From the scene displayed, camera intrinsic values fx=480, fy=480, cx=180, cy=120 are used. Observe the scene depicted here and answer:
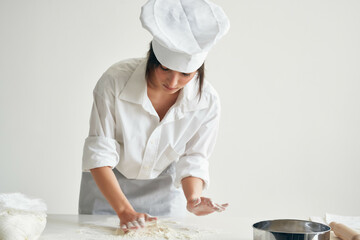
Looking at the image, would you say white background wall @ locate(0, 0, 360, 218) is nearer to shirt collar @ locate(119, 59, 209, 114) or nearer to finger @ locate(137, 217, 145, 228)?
shirt collar @ locate(119, 59, 209, 114)

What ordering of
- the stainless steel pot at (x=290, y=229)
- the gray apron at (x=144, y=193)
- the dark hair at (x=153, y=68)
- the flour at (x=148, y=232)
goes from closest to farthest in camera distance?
the stainless steel pot at (x=290, y=229) → the flour at (x=148, y=232) → the dark hair at (x=153, y=68) → the gray apron at (x=144, y=193)

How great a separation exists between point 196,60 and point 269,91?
141 centimetres

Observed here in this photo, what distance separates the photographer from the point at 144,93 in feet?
4.94

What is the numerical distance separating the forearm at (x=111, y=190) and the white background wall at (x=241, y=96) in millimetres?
1227

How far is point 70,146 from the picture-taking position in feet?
8.54

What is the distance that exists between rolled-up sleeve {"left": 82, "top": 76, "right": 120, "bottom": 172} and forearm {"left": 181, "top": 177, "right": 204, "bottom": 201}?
0.76 feet

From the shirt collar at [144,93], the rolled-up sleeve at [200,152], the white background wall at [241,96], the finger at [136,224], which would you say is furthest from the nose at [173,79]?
the white background wall at [241,96]

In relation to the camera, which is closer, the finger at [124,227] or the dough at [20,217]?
the dough at [20,217]

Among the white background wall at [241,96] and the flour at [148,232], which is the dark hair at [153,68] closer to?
the flour at [148,232]

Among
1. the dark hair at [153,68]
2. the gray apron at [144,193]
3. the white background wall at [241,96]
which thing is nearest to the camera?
the dark hair at [153,68]

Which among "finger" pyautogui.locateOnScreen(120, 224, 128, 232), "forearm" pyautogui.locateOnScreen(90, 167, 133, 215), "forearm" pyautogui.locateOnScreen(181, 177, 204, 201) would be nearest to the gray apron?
"forearm" pyautogui.locateOnScreen(181, 177, 204, 201)

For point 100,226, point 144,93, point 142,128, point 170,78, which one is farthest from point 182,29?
point 100,226

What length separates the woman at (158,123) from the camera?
4.41 feet

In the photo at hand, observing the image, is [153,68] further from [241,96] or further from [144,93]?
[241,96]
